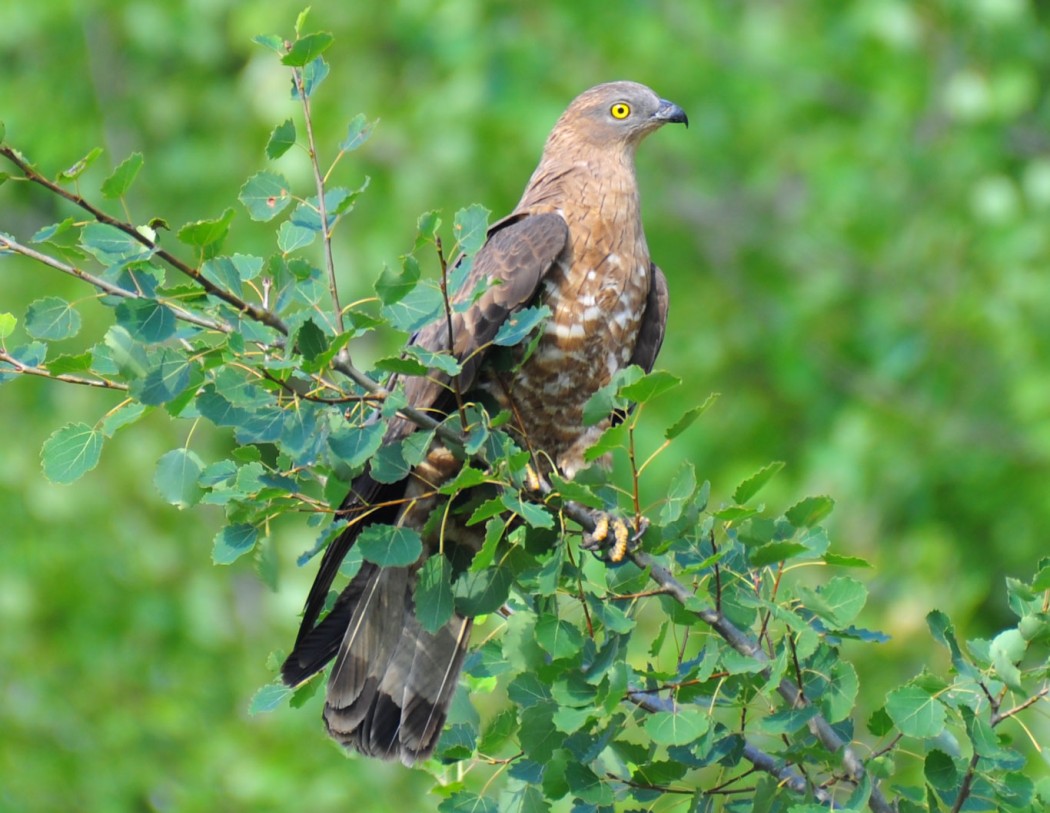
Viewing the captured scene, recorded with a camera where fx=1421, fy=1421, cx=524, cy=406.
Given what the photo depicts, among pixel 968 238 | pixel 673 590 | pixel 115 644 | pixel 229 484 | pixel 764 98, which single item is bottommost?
pixel 115 644

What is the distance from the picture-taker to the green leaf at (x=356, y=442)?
2.19 m

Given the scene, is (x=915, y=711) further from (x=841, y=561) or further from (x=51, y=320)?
(x=51, y=320)

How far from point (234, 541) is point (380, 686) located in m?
1.04

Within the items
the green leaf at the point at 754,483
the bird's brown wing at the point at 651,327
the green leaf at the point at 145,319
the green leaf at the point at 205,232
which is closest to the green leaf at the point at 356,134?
the green leaf at the point at 205,232

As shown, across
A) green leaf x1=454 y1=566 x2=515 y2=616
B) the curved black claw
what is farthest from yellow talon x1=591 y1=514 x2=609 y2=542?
green leaf x1=454 y1=566 x2=515 y2=616

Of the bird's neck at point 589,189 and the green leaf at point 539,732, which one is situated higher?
the bird's neck at point 589,189

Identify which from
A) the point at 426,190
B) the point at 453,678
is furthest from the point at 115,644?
the point at 453,678

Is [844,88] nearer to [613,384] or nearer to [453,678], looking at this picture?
[453,678]

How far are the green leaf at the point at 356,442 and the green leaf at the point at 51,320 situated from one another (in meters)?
0.44

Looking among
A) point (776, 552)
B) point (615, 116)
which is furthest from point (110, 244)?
point (615, 116)

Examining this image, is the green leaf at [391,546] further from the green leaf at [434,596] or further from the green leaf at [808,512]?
the green leaf at [808,512]

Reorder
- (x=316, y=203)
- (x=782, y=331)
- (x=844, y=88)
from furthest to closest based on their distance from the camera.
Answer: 1. (x=844, y=88)
2. (x=782, y=331)
3. (x=316, y=203)

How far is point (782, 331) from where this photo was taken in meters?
8.26

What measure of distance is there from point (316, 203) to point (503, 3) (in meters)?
6.34
